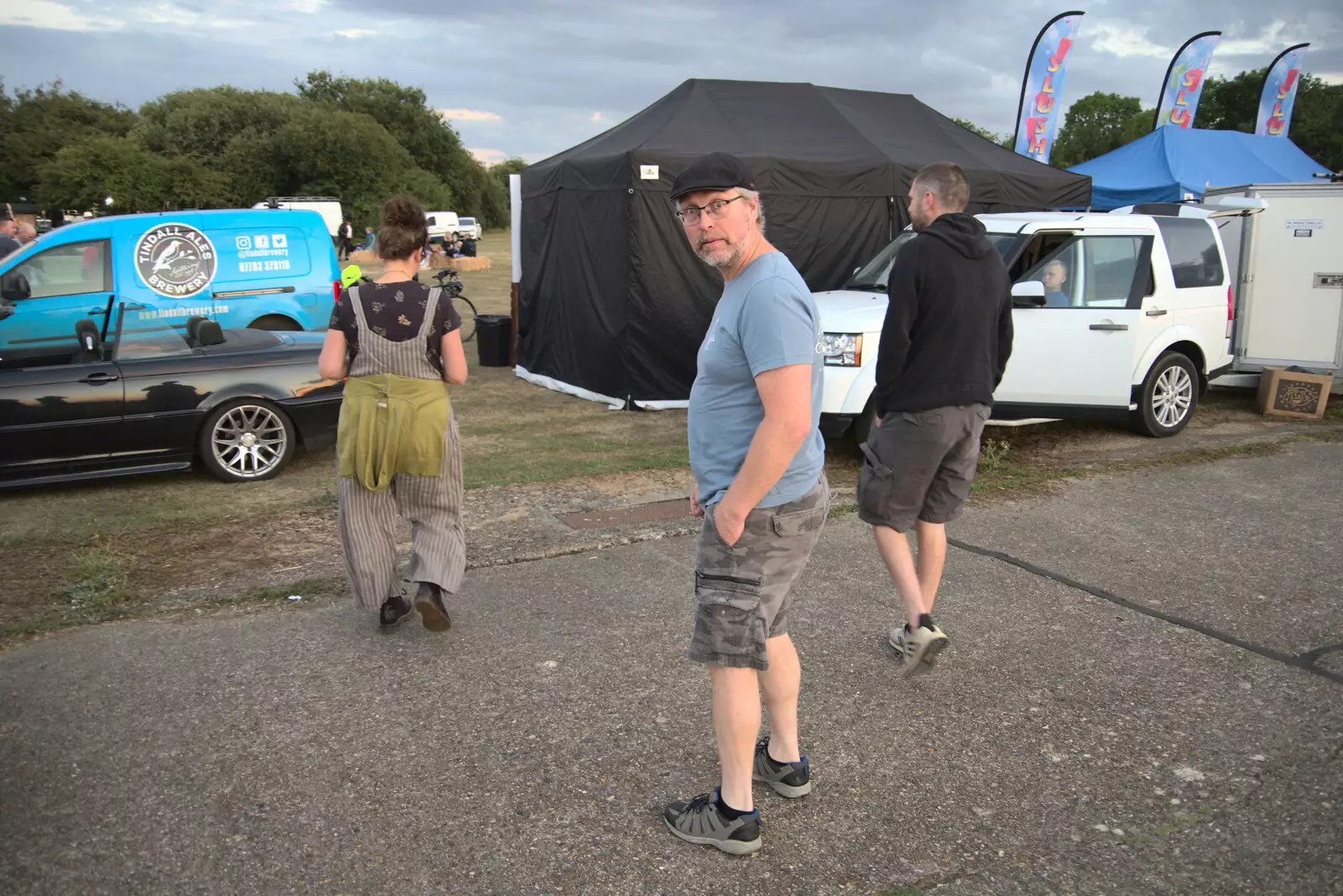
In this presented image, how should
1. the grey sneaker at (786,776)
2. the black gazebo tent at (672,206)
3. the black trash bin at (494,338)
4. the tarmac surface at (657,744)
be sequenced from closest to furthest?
the tarmac surface at (657,744) < the grey sneaker at (786,776) < the black gazebo tent at (672,206) < the black trash bin at (494,338)

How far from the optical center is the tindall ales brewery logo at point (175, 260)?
995 centimetres

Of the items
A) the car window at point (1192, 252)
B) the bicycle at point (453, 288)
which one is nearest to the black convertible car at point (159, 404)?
the bicycle at point (453, 288)

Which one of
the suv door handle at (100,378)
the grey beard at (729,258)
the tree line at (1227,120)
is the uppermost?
the tree line at (1227,120)

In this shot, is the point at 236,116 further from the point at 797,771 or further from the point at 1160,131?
the point at 797,771

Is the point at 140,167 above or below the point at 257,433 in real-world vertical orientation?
above

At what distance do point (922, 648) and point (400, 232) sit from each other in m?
2.63

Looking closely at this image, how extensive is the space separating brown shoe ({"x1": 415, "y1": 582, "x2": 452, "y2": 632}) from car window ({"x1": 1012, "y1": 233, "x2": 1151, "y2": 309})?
5448mm

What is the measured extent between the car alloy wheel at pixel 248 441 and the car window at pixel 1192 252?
7269 millimetres

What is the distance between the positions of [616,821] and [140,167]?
5541 centimetres

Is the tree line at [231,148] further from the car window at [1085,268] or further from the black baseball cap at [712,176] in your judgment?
the black baseball cap at [712,176]

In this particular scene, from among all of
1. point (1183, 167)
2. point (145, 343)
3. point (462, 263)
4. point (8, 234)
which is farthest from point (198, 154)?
point (145, 343)

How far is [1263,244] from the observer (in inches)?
386

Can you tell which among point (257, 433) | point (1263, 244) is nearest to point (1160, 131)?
point (1263, 244)

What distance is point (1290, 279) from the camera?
31.8 feet
